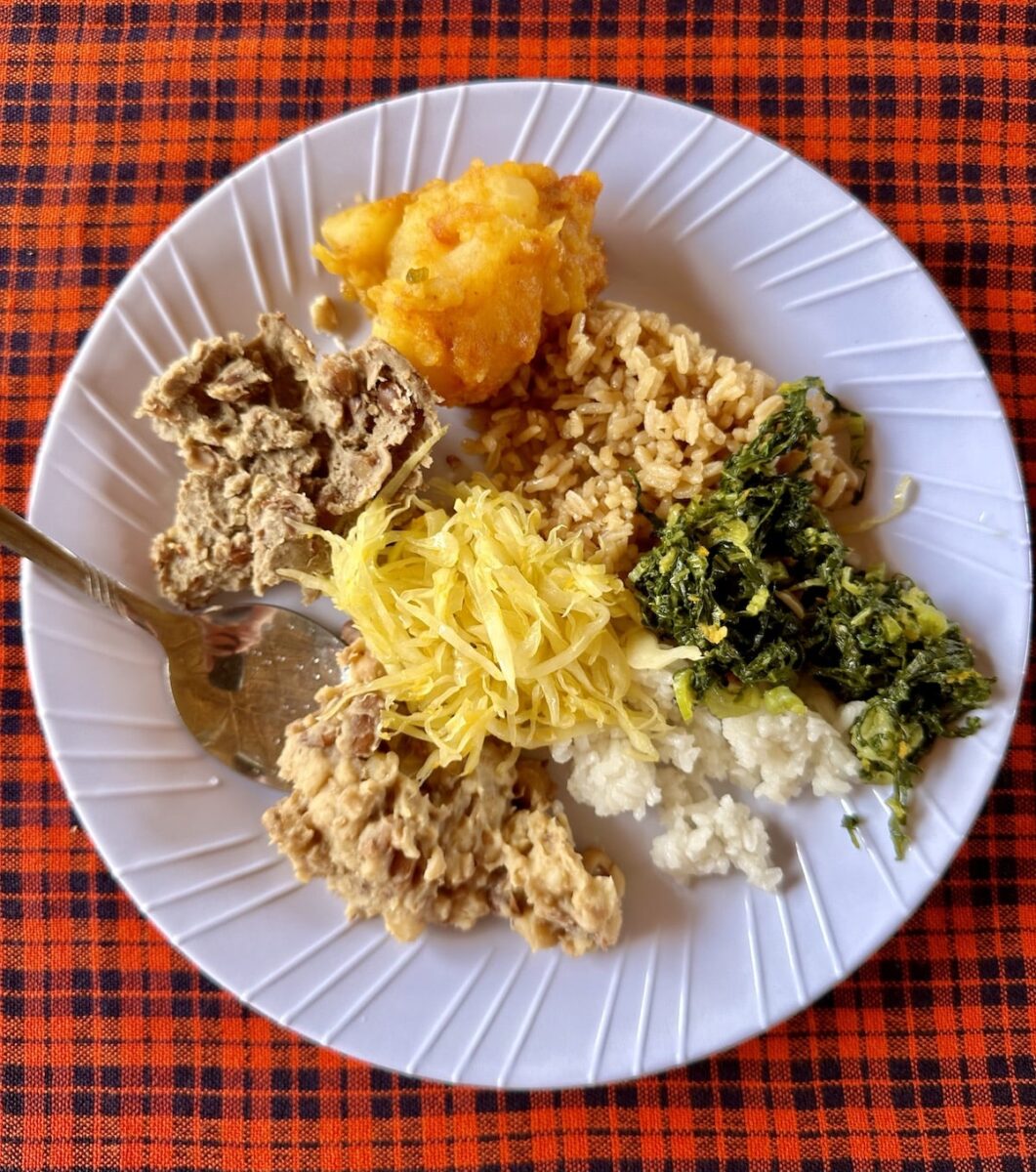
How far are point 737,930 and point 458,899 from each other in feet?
2.90

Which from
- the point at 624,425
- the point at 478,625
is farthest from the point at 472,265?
the point at 478,625

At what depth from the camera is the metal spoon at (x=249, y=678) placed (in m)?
3.09

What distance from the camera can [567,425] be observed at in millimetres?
3029

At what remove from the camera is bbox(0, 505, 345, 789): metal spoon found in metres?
3.09

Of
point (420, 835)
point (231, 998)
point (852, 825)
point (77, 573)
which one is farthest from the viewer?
point (231, 998)

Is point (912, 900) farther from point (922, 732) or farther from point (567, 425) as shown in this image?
point (567, 425)

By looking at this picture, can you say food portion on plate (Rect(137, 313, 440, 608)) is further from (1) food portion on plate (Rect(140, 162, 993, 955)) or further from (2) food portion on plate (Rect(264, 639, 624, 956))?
(2) food portion on plate (Rect(264, 639, 624, 956))

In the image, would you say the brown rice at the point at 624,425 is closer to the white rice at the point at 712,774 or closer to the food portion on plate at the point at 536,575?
the food portion on plate at the point at 536,575

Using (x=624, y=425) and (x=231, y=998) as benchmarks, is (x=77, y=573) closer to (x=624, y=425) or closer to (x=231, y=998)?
(x=231, y=998)

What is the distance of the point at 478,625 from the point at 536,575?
23 centimetres

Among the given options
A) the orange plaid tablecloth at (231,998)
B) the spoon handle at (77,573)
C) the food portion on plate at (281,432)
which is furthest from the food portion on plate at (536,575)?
the orange plaid tablecloth at (231,998)

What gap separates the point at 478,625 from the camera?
9.34 feet

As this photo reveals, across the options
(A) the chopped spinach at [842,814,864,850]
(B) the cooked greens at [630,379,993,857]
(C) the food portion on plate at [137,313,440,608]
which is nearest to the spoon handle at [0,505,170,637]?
(C) the food portion on plate at [137,313,440,608]

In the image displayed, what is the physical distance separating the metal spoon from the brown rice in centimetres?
83
